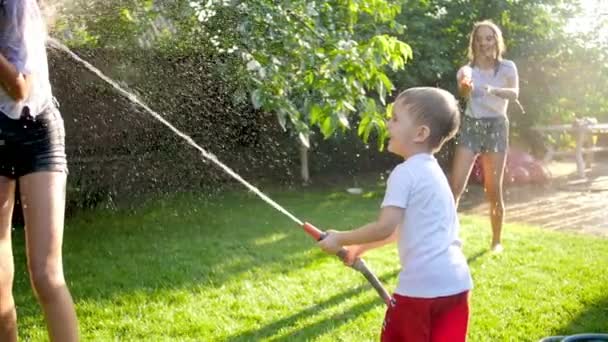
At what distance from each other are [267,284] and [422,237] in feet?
6.29

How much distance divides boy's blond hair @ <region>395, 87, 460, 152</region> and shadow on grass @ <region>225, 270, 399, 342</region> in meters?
1.22

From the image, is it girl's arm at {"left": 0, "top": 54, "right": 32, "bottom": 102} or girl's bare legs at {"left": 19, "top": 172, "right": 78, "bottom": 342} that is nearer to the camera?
girl's arm at {"left": 0, "top": 54, "right": 32, "bottom": 102}

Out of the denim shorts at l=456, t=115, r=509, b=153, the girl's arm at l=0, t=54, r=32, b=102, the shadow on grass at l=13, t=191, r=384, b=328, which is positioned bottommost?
the shadow on grass at l=13, t=191, r=384, b=328

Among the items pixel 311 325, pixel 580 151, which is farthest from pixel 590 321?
pixel 580 151

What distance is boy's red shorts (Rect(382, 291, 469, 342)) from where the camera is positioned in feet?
6.65

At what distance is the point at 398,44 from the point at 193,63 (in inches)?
77.4

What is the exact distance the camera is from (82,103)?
605 centimetres

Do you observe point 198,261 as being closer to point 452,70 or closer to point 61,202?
point 61,202

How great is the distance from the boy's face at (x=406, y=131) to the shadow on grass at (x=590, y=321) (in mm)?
1378

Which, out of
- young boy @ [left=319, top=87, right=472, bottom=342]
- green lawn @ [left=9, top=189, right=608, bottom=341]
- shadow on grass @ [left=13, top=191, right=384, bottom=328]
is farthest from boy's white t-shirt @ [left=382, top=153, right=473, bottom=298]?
shadow on grass @ [left=13, top=191, right=384, bottom=328]

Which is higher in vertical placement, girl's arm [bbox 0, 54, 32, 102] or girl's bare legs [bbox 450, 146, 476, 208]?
girl's arm [bbox 0, 54, 32, 102]

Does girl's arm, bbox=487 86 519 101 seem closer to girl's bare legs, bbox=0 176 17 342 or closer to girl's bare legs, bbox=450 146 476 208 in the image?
girl's bare legs, bbox=450 146 476 208

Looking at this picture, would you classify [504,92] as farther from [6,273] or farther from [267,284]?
[6,273]

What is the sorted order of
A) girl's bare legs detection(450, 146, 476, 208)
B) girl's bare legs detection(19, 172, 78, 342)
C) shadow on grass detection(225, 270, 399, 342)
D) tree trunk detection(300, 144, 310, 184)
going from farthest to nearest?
tree trunk detection(300, 144, 310, 184), girl's bare legs detection(450, 146, 476, 208), shadow on grass detection(225, 270, 399, 342), girl's bare legs detection(19, 172, 78, 342)
